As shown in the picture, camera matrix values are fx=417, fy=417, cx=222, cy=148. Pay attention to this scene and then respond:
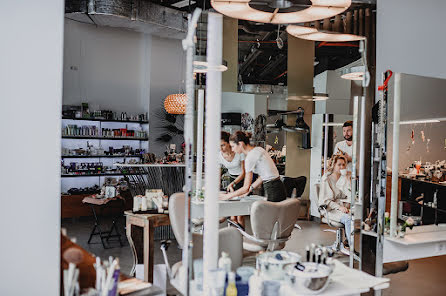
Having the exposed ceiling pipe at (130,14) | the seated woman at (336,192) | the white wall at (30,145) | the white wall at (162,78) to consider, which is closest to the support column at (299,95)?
the seated woman at (336,192)

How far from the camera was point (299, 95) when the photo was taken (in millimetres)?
3934

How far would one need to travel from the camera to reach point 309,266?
2.23m

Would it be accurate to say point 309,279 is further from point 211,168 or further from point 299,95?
point 299,95

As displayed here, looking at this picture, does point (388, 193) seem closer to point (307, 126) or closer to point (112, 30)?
point (307, 126)

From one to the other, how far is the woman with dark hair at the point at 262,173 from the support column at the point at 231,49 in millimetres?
478

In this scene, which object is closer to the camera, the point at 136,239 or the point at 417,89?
the point at 417,89

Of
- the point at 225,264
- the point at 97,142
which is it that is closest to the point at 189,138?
the point at 225,264

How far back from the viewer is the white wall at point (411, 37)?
3.84 meters

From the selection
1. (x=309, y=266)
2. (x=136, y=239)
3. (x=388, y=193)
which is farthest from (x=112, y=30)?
(x=309, y=266)

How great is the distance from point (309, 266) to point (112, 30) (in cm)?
749

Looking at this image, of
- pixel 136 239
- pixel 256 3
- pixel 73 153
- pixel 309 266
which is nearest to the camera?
pixel 309 266

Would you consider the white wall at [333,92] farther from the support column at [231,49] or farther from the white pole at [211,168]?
the white pole at [211,168]

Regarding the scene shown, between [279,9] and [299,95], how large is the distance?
0.89 m

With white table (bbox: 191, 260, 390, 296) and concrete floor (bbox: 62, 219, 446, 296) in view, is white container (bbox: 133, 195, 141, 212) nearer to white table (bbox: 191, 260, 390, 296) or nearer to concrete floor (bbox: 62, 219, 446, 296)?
concrete floor (bbox: 62, 219, 446, 296)
